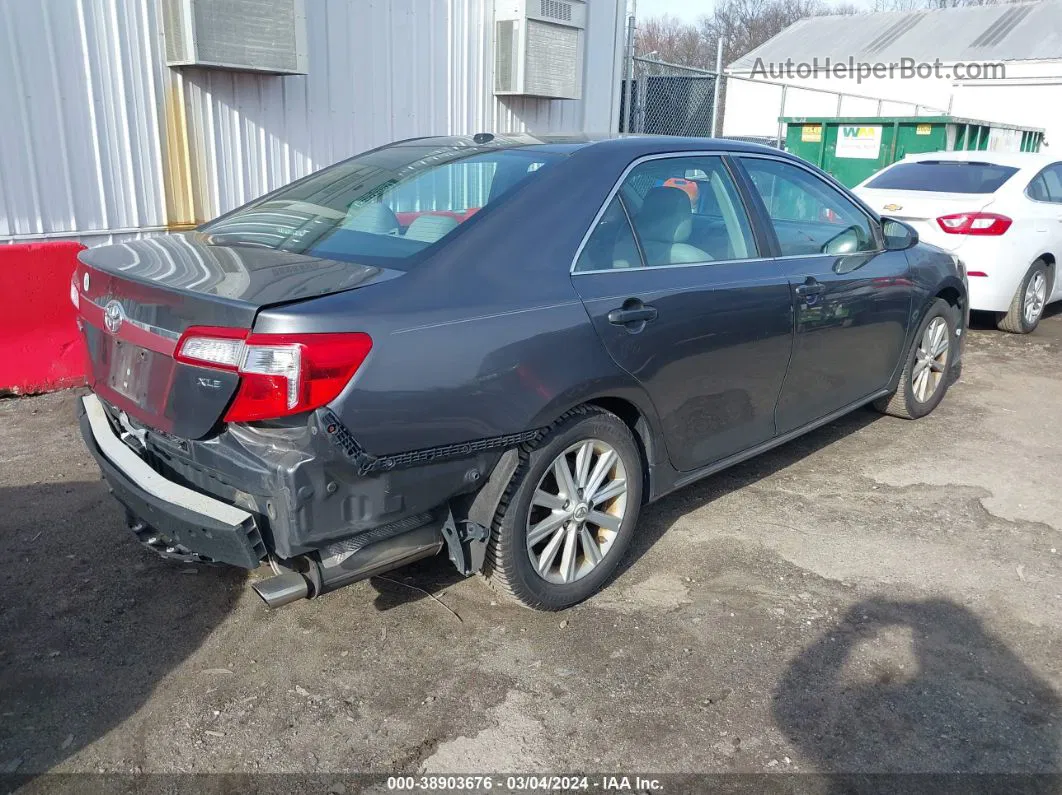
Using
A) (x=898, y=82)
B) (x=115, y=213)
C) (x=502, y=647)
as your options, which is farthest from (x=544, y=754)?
(x=898, y=82)

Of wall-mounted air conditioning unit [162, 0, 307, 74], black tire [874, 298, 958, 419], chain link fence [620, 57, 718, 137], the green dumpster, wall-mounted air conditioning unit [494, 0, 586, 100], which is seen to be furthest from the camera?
the green dumpster

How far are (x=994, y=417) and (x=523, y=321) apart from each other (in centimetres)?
426

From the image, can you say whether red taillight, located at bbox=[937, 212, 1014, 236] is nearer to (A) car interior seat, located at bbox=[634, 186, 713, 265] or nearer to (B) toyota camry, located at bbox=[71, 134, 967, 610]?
(B) toyota camry, located at bbox=[71, 134, 967, 610]

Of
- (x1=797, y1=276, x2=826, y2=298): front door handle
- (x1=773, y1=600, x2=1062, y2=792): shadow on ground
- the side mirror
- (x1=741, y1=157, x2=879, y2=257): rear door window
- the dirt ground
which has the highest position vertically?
(x1=741, y1=157, x2=879, y2=257): rear door window

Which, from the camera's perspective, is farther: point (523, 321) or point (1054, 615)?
point (1054, 615)

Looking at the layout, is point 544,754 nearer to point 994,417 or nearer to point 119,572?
point 119,572

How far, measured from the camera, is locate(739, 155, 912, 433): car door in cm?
406

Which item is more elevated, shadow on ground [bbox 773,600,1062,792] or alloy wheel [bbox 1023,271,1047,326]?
alloy wheel [bbox 1023,271,1047,326]

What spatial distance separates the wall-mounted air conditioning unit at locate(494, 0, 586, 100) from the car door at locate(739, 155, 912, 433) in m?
4.88

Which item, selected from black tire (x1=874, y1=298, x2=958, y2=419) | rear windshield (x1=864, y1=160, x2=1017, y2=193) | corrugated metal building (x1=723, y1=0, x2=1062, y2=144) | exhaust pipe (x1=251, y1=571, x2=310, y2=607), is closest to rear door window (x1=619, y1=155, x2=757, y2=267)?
exhaust pipe (x1=251, y1=571, x2=310, y2=607)

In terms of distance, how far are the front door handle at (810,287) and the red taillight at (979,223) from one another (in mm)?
4094

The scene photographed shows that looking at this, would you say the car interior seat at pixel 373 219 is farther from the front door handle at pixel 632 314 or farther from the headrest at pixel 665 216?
the headrest at pixel 665 216

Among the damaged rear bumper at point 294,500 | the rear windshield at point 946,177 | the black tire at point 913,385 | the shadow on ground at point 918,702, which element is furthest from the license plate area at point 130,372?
the rear windshield at point 946,177

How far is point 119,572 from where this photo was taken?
11.6ft
